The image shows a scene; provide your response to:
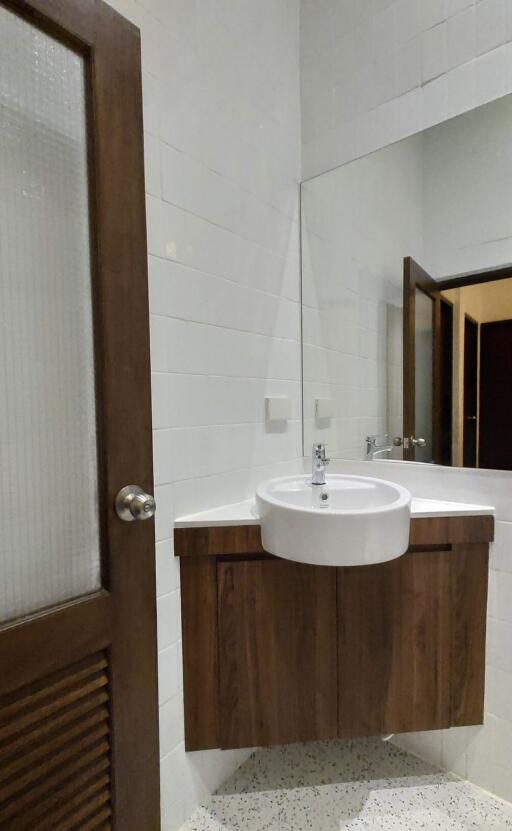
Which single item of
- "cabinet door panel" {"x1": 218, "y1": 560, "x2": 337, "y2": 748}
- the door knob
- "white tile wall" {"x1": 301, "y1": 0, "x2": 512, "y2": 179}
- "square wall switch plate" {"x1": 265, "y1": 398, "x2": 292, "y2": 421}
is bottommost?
"cabinet door panel" {"x1": 218, "y1": 560, "x2": 337, "y2": 748}

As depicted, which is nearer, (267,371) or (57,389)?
(57,389)

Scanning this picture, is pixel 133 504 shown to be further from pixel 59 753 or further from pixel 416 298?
pixel 416 298

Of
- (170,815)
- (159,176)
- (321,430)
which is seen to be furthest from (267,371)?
(170,815)

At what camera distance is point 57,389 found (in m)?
0.85

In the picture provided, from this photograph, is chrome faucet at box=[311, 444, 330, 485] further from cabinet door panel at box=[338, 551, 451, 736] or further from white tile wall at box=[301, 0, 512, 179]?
white tile wall at box=[301, 0, 512, 179]

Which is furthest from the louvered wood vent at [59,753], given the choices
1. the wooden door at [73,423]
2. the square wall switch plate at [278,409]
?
the square wall switch plate at [278,409]

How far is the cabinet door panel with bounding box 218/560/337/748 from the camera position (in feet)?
3.99

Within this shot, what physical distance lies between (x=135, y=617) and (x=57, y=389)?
1.77 feet

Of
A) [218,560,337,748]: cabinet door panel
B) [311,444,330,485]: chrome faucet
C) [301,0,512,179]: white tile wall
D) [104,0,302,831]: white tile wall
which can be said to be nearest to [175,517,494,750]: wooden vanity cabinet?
[218,560,337,748]: cabinet door panel

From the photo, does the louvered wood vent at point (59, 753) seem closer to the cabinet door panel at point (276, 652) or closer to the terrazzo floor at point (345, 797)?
the cabinet door panel at point (276, 652)

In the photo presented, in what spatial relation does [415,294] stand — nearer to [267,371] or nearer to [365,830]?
[267,371]

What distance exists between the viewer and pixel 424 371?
1442 millimetres

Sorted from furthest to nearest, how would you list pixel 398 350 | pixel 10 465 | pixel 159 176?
pixel 398 350 < pixel 159 176 < pixel 10 465

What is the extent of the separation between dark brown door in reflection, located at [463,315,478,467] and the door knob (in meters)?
0.97
